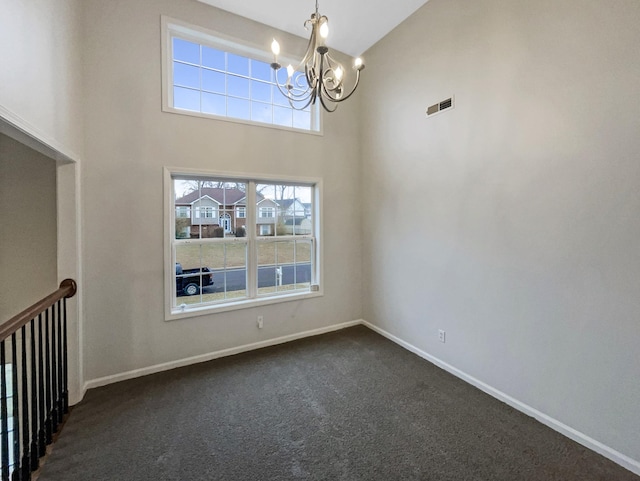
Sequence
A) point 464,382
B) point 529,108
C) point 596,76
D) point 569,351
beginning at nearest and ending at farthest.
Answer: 1. point 596,76
2. point 569,351
3. point 529,108
4. point 464,382

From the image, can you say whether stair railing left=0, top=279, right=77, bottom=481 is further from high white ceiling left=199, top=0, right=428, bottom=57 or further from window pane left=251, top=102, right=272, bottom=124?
high white ceiling left=199, top=0, right=428, bottom=57

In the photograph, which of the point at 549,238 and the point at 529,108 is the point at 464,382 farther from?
the point at 529,108

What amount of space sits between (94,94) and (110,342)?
2.26 m

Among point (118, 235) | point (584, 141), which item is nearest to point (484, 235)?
point (584, 141)

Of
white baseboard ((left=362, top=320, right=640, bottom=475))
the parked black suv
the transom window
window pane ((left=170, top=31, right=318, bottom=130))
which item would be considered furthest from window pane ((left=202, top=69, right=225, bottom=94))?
white baseboard ((left=362, top=320, right=640, bottom=475))

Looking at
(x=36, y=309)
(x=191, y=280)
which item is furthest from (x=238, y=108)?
(x=36, y=309)

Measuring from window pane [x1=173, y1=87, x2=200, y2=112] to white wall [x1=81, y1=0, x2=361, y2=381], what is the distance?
0.19m

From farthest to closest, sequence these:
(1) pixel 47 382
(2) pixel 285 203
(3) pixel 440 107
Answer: (2) pixel 285 203 < (3) pixel 440 107 < (1) pixel 47 382

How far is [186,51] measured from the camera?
3025mm

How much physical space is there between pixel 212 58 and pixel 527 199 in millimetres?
3429

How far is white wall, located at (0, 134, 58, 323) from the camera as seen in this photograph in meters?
2.47

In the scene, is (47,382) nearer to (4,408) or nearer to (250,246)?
(4,408)

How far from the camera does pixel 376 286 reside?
150 inches

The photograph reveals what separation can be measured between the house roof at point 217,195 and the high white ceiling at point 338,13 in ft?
6.34
